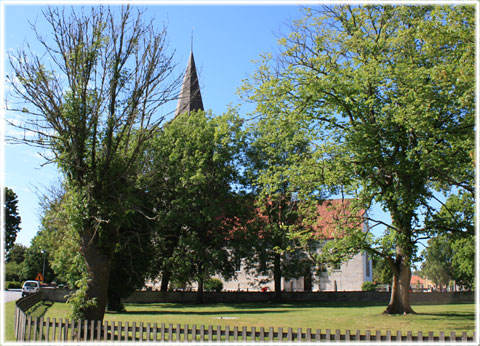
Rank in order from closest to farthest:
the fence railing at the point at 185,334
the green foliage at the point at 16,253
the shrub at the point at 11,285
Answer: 1. the fence railing at the point at 185,334
2. the shrub at the point at 11,285
3. the green foliage at the point at 16,253

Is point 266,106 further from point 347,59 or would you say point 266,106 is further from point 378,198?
point 378,198

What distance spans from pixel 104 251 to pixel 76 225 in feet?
4.20

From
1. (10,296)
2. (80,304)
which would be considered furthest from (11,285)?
(80,304)

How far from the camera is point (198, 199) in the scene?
3641 centimetres

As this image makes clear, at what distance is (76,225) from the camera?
510 inches

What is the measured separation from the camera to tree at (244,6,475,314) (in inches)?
653

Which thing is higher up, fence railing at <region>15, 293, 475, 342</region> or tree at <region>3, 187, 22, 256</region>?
tree at <region>3, 187, 22, 256</region>

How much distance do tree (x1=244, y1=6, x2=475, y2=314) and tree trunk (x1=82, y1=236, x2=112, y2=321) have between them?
9.99 metres

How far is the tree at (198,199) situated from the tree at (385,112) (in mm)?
15626

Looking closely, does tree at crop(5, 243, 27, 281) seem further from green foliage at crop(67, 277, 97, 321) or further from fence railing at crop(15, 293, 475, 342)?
fence railing at crop(15, 293, 475, 342)

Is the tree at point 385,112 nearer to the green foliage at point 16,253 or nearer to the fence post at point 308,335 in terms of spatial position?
the fence post at point 308,335

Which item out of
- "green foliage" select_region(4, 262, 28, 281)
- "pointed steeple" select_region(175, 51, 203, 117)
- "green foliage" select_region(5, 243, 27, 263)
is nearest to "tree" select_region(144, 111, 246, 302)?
"pointed steeple" select_region(175, 51, 203, 117)

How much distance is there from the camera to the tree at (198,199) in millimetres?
36094

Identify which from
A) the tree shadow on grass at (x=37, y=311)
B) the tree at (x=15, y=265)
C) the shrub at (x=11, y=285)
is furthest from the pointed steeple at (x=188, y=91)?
the tree at (x=15, y=265)
